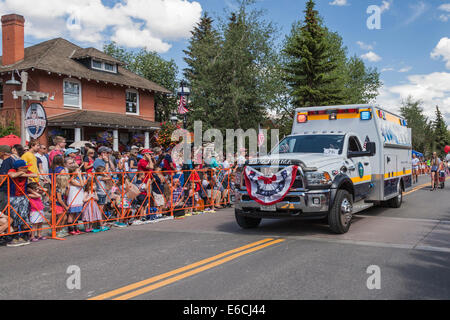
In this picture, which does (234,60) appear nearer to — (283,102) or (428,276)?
(283,102)

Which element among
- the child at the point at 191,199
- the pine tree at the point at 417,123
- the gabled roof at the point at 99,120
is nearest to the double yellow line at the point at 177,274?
the child at the point at 191,199

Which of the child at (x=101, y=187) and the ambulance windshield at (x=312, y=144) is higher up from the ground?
the ambulance windshield at (x=312, y=144)

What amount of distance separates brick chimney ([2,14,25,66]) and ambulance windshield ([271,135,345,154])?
24.0 metres

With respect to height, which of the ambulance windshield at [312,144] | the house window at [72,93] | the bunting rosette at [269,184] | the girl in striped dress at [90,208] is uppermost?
the house window at [72,93]

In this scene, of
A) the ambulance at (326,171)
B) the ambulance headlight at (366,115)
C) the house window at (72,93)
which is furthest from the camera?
the house window at (72,93)

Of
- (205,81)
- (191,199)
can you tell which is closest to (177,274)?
(191,199)

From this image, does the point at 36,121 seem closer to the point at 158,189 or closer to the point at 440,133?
the point at 158,189

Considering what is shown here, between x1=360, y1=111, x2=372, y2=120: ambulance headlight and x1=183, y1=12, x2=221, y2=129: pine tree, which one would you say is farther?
x1=183, y1=12, x2=221, y2=129: pine tree

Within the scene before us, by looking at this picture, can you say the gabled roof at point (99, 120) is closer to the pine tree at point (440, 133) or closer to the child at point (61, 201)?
the child at point (61, 201)

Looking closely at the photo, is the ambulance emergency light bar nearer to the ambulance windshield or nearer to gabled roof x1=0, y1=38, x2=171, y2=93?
the ambulance windshield

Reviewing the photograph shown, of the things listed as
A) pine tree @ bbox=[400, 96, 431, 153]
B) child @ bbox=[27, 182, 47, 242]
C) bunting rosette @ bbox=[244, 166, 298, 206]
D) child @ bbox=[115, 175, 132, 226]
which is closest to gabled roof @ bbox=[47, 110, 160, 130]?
child @ bbox=[115, 175, 132, 226]

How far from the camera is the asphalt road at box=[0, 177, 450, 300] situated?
4.83 m

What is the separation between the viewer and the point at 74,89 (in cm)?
2753

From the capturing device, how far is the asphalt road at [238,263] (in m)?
4.83
